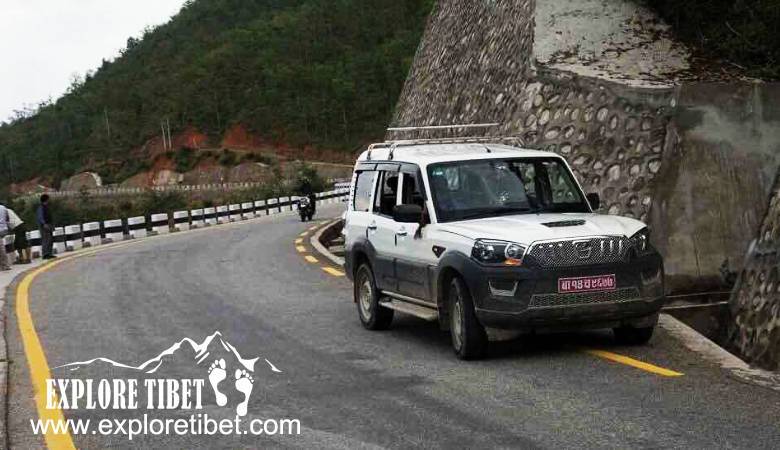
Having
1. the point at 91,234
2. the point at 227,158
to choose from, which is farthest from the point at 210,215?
the point at 227,158

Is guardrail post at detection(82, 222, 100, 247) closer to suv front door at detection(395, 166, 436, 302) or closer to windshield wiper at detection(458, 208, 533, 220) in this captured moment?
suv front door at detection(395, 166, 436, 302)

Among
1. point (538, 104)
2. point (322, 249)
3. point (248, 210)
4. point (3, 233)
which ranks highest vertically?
point (538, 104)

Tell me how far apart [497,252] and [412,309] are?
173 centimetres

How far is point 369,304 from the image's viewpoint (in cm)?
1123

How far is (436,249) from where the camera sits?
30.9 ft

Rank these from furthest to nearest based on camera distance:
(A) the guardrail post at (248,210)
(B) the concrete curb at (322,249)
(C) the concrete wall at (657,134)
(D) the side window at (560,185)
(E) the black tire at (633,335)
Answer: (A) the guardrail post at (248,210) → (B) the concrete curb at (322,249) → (C) the concrete wall at (657,134) → (D) the side window at (560,185) → (E) the black tire at (633,335)

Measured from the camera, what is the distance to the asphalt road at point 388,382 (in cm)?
637

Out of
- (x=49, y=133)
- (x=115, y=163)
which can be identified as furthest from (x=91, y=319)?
(x=49, y=133)

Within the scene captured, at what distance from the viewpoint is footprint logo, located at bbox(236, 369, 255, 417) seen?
7478 mm

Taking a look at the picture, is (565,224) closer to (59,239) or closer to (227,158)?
(59,239)

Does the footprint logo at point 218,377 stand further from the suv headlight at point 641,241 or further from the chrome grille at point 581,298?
the suv headlight at point 641,241

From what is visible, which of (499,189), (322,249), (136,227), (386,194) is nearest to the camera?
(499,189)

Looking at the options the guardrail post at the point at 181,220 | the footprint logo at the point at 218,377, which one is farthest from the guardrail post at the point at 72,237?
the footprint logo at the point at 218,377

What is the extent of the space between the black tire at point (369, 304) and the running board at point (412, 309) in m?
0.13
